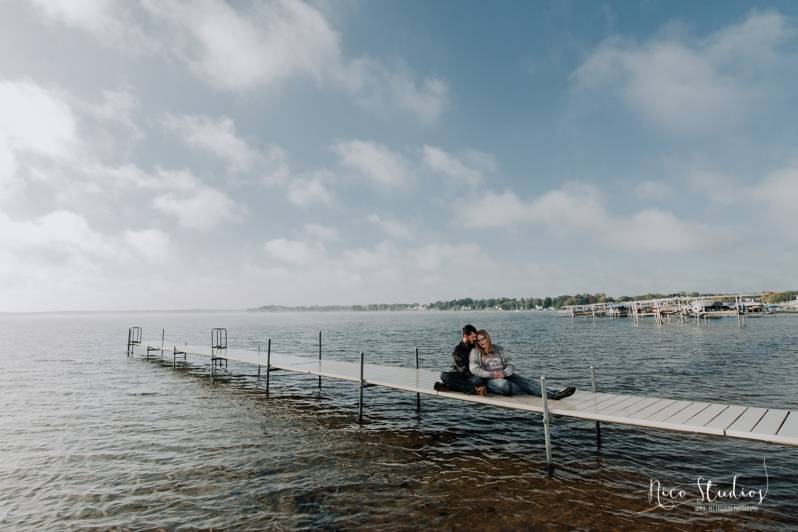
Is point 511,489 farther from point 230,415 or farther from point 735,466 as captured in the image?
point 230,415

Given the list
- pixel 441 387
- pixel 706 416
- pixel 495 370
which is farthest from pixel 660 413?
pixel 441 387

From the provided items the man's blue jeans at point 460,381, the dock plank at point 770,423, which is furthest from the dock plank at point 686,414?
the man's blue jeans at point 460,381

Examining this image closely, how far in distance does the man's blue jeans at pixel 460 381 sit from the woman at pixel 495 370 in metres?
0.30

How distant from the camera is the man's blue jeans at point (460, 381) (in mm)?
12477

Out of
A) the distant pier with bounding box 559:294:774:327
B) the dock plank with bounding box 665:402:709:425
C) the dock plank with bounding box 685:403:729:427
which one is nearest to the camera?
the dock plank with bounding box 685:403:729:427

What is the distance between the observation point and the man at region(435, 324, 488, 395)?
1250cm

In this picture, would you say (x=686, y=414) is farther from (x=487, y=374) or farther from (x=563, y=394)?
(x=487, y=374)

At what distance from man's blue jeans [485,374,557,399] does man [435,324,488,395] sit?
282 mm

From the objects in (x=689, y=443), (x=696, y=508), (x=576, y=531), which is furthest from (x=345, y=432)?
(x=689, y=443)

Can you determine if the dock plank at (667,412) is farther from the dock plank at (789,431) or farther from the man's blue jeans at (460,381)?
the man's blue jeans at (460,381)

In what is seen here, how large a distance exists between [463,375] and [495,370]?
3.49 feet

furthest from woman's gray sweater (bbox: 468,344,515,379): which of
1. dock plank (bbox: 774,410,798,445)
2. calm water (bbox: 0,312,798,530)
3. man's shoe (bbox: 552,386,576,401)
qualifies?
dock plank (bbox: 774,410,798,445)

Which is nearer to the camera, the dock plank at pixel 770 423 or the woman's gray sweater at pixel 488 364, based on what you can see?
the dock plank at pixel 770 423

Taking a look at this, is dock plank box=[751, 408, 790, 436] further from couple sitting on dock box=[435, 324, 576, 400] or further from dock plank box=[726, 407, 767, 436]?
couple sitting on dock box=[435, 324, 576, 400]
